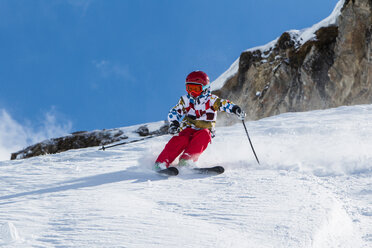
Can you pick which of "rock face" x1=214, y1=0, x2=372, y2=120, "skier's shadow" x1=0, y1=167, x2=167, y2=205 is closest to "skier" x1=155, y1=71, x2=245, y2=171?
"skier's shadow" x1=0, y1=167, x2=167, y2=205


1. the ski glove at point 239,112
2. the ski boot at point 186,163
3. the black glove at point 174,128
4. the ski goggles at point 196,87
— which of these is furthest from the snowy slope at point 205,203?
the ski goggles at point 196,87

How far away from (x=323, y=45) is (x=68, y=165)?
68.4 feet

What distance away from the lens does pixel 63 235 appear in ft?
6.91

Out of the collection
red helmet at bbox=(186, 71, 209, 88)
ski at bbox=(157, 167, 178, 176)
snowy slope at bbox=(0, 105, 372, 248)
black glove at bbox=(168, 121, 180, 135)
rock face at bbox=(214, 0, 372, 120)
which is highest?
rock face at bbox=(214, 0, 372, 120)

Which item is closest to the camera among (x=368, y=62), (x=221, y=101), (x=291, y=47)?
(x=221, y=101)

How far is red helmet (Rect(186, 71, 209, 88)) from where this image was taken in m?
5.04

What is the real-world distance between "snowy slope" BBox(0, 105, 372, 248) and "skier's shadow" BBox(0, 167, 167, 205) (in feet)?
0.04

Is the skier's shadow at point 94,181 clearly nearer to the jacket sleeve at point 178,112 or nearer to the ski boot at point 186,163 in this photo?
the ski boot at point 186,163

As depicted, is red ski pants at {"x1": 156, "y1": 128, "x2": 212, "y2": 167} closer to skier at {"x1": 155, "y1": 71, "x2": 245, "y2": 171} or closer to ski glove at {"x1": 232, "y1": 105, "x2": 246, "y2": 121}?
skier at {"x1": 155, "y1": 71, "x2": 245, "y2": 171}

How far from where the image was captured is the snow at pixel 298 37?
2253 cm

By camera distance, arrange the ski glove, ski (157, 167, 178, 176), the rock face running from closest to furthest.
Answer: ski (157, 167, 178, 176) < the ski glove < the rock face

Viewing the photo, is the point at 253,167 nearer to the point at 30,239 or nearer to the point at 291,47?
the point at 30,239

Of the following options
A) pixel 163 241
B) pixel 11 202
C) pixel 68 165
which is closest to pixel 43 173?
pixel 68 165

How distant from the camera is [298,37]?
2455 centimetres
